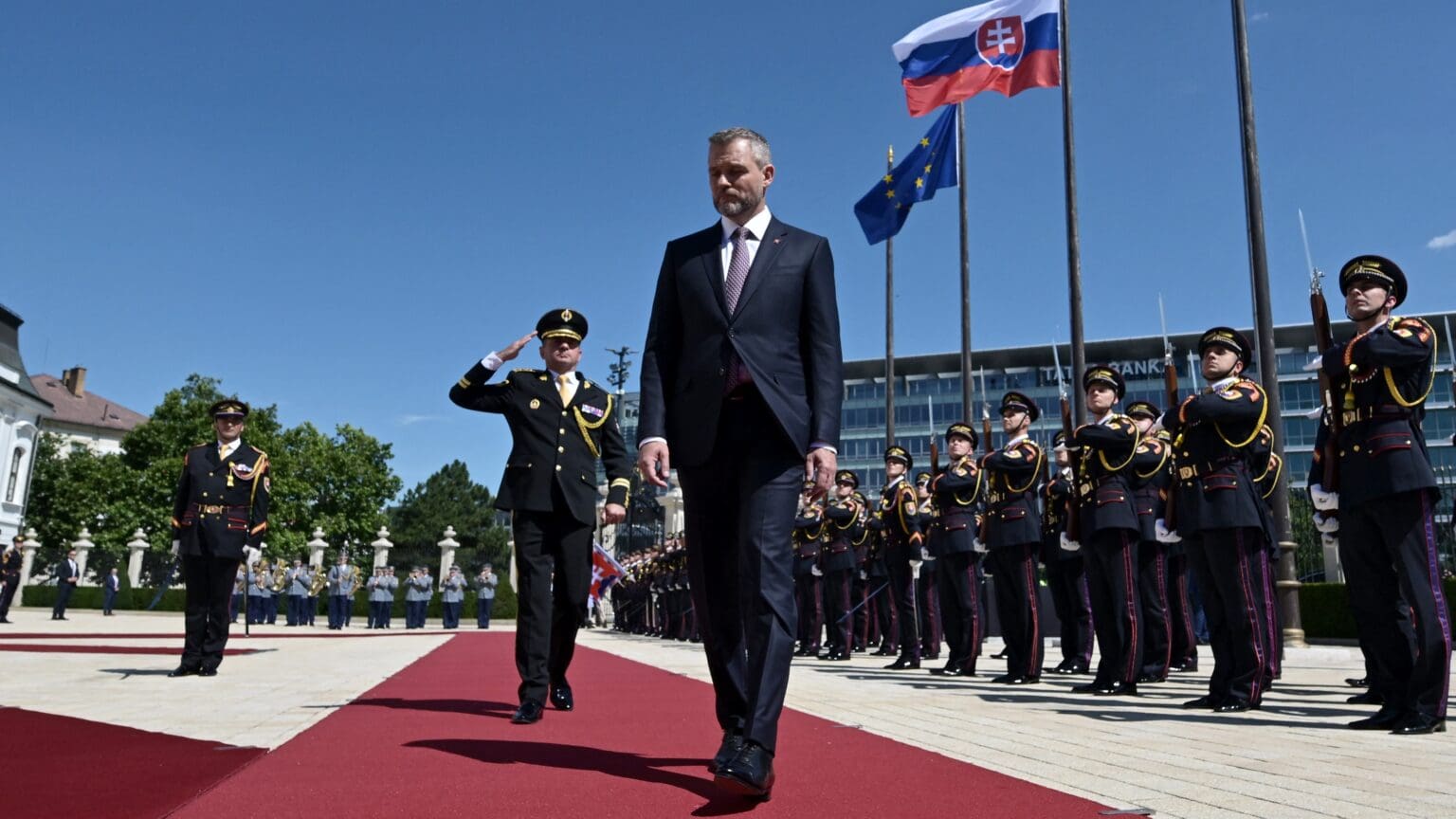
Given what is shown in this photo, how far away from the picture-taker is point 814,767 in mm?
3604

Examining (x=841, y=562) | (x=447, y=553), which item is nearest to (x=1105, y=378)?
(x=841, y=562)

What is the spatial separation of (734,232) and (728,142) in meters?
0.31

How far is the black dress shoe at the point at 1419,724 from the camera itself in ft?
16.4

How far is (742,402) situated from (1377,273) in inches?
152

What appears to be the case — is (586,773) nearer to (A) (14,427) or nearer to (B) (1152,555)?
(B) (1152,555)

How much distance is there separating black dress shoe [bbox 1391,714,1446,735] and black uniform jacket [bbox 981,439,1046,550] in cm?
330

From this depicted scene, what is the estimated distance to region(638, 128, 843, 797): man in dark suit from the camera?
3422 mm

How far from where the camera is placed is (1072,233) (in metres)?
14.8

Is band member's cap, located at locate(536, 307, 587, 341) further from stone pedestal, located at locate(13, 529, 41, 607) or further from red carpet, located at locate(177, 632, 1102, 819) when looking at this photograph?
stone pedestal, located at locate(13, 529, 41, 607)

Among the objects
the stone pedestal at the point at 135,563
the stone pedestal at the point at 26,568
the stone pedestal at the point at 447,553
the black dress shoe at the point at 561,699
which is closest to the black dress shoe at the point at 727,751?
the black dress shoe at the point at 561,699

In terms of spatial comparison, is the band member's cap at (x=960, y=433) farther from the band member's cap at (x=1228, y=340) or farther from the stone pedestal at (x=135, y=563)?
the stone pedestal at (x=135, y=563)

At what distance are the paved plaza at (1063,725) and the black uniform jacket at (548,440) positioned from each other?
4.02ft

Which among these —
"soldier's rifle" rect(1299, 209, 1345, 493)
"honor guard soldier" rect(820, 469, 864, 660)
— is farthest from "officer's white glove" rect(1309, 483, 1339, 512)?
"honor guard soldier" rect(820, 469, 864, 660)

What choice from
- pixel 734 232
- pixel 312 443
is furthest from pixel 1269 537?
pixel 312 443
